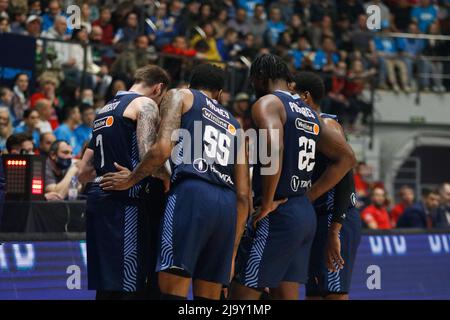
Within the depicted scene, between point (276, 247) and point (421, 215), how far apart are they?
796 centimetres

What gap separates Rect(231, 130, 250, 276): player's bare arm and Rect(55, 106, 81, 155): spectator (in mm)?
6761

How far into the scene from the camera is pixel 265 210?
7281mm

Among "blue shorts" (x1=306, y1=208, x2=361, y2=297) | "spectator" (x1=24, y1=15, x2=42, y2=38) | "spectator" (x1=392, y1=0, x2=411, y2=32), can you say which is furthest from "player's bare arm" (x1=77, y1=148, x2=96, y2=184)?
"spectator" (x1=392, y1=0, x2=411, y2=32)

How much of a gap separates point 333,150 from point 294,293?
3.64 ft

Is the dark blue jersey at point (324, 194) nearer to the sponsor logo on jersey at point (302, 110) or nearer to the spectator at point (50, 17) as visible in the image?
the sponsor logo on jersey at point (302, 110)

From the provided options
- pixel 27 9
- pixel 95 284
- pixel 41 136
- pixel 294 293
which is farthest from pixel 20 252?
pixel 27 9

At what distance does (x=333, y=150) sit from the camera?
25.7 feet

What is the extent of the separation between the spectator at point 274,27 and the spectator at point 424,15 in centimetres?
406

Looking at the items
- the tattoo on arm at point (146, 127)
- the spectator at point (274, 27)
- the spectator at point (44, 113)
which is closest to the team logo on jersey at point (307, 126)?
the tattoo on arm at point (146, 127)

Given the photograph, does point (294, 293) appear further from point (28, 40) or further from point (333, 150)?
point (28, 40)

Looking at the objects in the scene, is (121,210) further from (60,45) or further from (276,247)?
(60,45)

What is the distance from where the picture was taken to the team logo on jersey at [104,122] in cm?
731

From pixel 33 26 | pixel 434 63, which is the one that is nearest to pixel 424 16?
pixel 434 63

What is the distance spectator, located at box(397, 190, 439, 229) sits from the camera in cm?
1482
